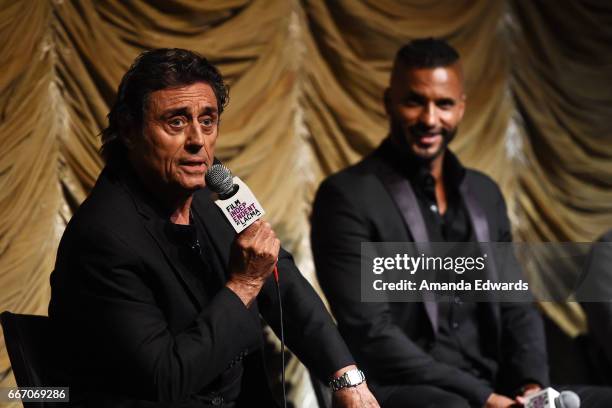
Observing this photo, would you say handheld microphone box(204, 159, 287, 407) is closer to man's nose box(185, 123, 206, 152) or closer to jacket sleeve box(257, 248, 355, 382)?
man's nose box(185, 123, 206, 152)

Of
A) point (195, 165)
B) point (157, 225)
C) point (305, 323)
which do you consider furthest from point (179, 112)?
point (305, 323)

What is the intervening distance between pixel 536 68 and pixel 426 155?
1.52 m

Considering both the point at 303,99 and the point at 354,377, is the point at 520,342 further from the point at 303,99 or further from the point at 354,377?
the point at 303,99

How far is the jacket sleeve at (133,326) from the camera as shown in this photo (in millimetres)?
2273

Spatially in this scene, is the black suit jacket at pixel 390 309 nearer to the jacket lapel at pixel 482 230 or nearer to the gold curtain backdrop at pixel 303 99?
the jacket lapel at pixel 482 230

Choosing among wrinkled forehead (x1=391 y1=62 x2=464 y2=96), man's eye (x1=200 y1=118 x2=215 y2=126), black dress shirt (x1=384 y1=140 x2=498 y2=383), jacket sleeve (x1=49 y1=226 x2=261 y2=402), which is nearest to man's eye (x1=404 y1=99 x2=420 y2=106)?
wrinkled forehead (x1=391 y1=62 x2=464 y2=96)

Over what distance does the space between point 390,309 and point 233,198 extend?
1.09 metres

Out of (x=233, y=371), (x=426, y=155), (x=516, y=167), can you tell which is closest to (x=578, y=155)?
(x=516, y=167)

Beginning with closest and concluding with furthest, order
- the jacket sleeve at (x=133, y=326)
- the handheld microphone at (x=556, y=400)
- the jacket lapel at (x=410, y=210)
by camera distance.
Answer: the jacket sleeve at (x=133, y=326), the handheld microphone at (x=556, y=400), the jacket lapel at (x=410, y=210)

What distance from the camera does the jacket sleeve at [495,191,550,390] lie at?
327 cm

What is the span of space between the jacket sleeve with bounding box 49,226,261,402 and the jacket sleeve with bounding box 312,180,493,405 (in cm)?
79

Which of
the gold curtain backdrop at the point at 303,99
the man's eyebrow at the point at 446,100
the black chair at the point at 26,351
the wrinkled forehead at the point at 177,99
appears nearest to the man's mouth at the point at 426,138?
the man's eyebrow at the point at 446,100

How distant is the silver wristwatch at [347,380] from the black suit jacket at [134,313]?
25 cm

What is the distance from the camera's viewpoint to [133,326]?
7.49 ft
